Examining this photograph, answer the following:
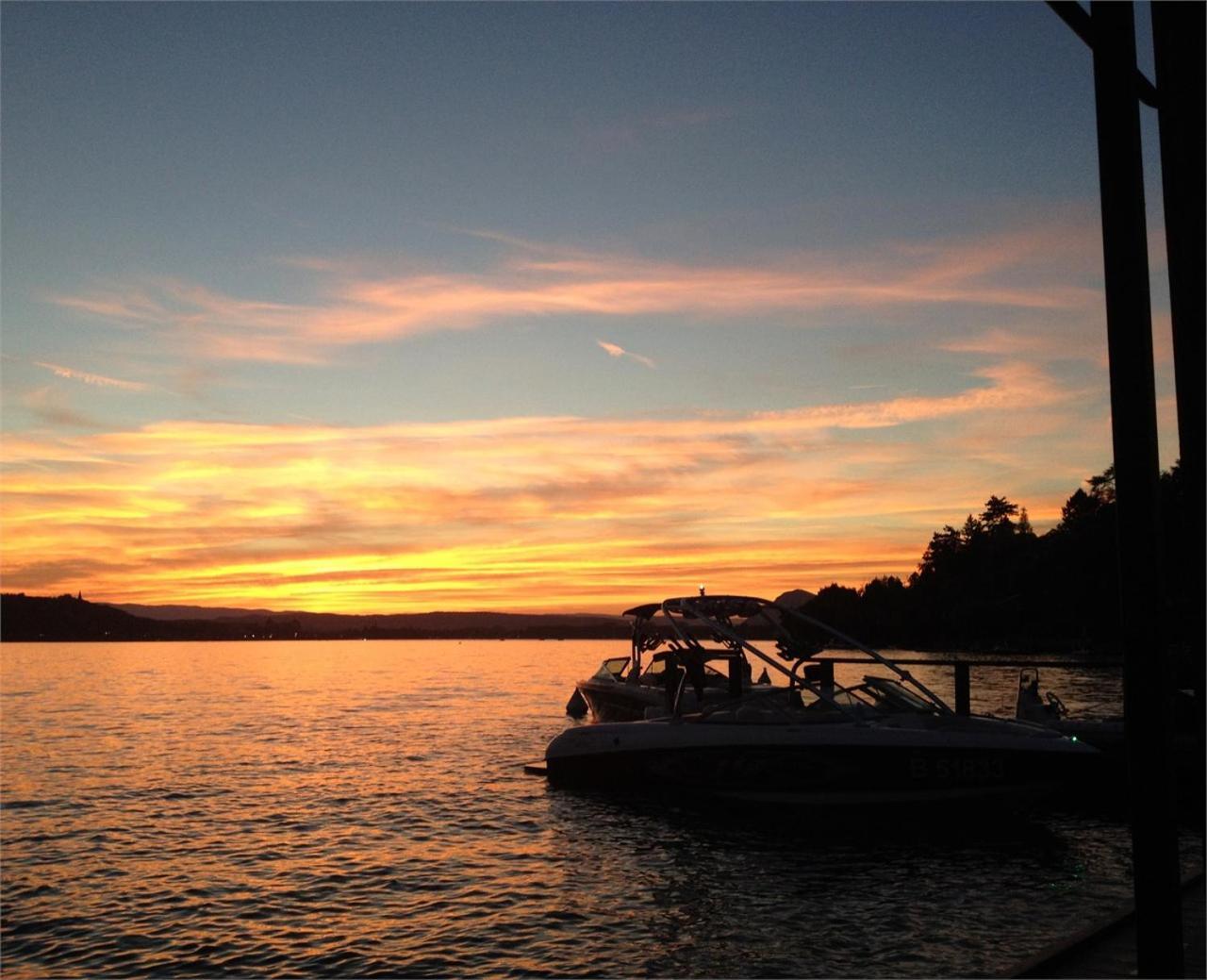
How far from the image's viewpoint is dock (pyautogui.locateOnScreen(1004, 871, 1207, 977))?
8047 mm

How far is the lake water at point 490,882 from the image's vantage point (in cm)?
1260

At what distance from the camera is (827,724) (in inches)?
756

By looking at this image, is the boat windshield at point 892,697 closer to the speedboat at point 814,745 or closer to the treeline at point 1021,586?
the speedboat at point 814,745

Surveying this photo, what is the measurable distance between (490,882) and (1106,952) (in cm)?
1033

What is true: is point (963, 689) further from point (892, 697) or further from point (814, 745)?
point (814, 745)

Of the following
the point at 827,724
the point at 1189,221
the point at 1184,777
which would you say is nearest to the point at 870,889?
the point at 827,724

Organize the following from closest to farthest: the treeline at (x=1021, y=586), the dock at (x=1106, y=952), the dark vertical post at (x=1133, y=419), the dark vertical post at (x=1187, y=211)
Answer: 1. the dark vertical post at (x=1133, y=419)
2. the dark vertical post at (x=1187, y=211)
3. the dock at (x=1106, y=952)
4. the treeline at (x=1021, y=586)

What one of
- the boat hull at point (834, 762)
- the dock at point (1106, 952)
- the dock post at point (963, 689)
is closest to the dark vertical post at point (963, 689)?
the dock post at point (963, 689)

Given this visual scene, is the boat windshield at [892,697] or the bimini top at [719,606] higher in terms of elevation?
the bimini top at [719,606]

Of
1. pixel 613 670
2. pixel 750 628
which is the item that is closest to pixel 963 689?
pixel 750 628

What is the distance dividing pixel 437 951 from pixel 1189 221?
11.8m

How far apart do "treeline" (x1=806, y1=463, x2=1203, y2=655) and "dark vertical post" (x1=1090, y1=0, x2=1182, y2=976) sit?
88040 mm

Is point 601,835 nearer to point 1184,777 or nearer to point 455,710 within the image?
point 1184,777

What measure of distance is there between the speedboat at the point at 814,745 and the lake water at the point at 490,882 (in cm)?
86
